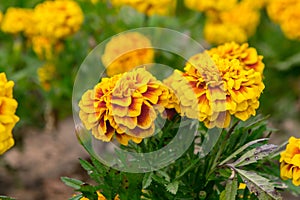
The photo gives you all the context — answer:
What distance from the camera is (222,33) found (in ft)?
10.0

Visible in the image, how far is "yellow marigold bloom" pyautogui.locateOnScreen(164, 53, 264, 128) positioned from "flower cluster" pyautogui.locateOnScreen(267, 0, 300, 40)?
1.30 m

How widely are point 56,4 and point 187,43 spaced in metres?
0.67

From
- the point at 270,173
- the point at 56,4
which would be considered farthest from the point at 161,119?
the point at 56,4

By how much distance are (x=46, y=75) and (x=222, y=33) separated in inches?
31.4

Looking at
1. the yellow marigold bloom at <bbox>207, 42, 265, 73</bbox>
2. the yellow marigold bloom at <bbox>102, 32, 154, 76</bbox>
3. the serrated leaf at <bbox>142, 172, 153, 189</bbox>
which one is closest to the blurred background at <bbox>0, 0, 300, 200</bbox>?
the yellow marigold bloom at <bbox>102, 32, 154, 76</bbox>

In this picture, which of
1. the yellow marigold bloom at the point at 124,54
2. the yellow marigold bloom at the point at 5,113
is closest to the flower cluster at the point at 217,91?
the yellow marigold bloom at the point at 5,113

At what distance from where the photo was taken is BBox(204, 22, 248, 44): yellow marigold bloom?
306 centimetres

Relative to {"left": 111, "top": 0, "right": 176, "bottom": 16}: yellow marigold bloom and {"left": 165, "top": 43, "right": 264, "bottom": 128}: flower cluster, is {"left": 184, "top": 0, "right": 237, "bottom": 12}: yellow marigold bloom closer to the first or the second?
{"left": 111, "top": 0, "right": 176, "bottom": 16}: yellow marigold bloom

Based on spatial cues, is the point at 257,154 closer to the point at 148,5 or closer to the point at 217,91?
the point at 217,91

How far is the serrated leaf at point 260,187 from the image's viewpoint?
156 centimetres

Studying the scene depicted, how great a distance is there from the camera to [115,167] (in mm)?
1704

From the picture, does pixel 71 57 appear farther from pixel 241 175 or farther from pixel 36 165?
pixel 241 175

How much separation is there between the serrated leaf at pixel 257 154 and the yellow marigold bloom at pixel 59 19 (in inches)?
52.1

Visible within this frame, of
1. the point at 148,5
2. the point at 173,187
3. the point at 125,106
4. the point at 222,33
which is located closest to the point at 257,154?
the point at 173,187
